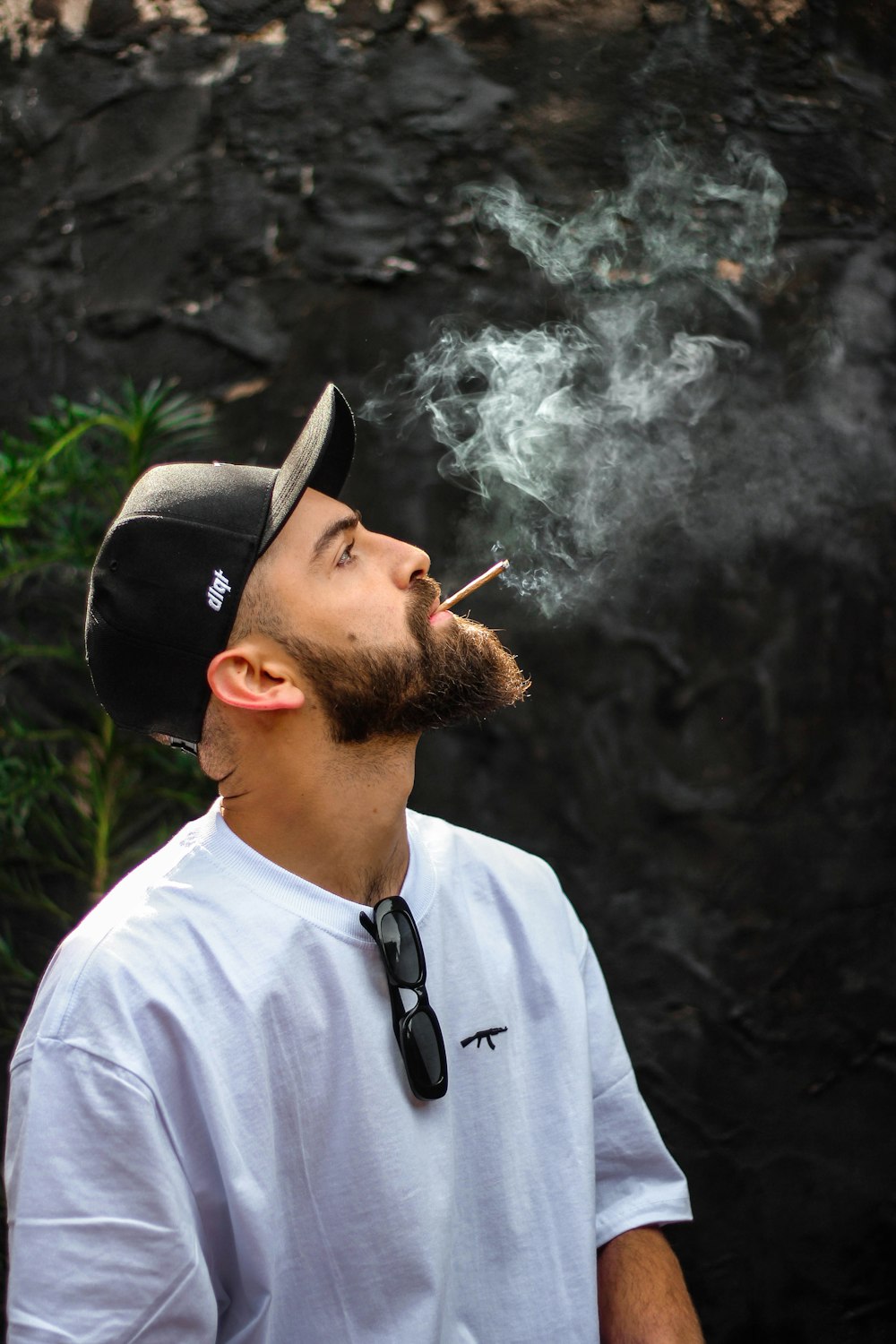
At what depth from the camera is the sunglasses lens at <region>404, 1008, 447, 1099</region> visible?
138 cm

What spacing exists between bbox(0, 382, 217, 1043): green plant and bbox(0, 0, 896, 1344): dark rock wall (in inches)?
12.9

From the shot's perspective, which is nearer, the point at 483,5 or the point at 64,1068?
the point at 64,1068

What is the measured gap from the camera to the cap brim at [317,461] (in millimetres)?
1468

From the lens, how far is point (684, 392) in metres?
2.47

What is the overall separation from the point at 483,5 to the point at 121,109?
87 centimetres

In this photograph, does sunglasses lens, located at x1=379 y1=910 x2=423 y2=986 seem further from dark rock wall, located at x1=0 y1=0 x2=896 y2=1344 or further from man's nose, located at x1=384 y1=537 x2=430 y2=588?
dark rock wall, located at x1=0 y1=0 x2=896 y2=1344

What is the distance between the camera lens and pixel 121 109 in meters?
2.66

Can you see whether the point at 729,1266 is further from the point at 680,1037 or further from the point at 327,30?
the point at 327,30

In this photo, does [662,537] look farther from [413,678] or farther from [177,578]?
[177,578]

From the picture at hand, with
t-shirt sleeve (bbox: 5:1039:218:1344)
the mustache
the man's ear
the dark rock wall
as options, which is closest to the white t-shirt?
t-shirt sleeve (bbox: 5:1039:218:1344)

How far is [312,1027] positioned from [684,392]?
1.66 meters

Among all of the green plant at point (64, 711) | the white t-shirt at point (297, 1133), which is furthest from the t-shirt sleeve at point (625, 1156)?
the green plant at point (64, 711)

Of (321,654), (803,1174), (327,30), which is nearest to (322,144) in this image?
(327,30)

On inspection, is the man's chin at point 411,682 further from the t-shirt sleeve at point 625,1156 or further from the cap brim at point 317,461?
the t-shirt sleeve at point 625,1156
